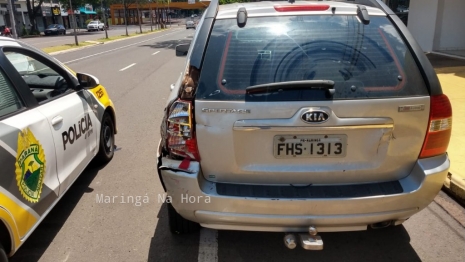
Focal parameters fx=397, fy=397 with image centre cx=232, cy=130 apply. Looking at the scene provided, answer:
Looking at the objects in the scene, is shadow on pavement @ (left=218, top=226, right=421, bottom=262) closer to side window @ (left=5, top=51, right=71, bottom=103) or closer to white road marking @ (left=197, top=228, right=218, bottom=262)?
white road marking @ (left=197, top=228, right=218, bottom=262)

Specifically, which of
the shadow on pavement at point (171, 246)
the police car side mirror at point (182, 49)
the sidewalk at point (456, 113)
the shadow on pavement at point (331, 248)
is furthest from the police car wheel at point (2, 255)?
the sidewalk at point (456, 113)

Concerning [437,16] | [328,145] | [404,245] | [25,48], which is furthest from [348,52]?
[437,16]

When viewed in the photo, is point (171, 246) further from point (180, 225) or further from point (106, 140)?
point (106, 140)

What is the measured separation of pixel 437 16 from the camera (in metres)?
14.5

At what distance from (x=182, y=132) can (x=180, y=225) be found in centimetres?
99

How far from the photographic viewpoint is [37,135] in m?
3.03

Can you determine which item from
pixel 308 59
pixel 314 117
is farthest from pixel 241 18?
pixel 314 117

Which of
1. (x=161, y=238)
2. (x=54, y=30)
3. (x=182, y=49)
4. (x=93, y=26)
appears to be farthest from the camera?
(x=93, y=26)

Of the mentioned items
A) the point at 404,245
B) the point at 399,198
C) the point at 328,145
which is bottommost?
the point at 404,245

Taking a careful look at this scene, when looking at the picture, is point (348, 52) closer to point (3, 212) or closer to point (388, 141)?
point (388, 141)

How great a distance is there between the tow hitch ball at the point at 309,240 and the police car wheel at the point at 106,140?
287 cm

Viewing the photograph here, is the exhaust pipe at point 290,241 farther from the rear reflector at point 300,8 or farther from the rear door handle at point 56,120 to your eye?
the rear door handle at point 56,120

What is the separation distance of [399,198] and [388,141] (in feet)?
1.22

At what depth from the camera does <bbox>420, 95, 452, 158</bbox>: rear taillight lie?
2570mm
